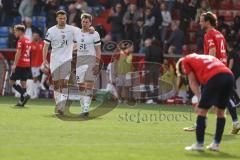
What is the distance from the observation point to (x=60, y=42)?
703 inches

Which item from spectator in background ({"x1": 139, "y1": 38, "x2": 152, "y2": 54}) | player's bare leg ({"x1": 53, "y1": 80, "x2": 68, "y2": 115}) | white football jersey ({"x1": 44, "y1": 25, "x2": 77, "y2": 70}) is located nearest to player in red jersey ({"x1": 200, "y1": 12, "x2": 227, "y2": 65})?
white football jersey ({"x1": 44, "y1": 25, "x2": 77, "y2": 70})

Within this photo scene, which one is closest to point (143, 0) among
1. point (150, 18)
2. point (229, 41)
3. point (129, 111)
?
point (150, 18)

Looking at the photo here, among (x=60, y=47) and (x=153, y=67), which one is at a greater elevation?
(x=60, y=47)

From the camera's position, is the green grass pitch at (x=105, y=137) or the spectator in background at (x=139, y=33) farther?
the spectator in background at (x=139, y=33)

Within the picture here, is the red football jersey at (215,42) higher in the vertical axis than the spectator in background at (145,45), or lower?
higher

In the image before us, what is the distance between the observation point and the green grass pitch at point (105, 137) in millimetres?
11164

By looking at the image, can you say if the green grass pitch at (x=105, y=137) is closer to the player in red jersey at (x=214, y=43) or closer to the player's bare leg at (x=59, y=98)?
the player's bare leg at (x=59, y=98)

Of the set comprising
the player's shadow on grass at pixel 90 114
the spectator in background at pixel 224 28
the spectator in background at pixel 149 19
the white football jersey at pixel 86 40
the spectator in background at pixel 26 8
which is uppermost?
the spectator in background at pixel 26 8

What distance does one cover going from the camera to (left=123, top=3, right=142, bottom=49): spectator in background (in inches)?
1046

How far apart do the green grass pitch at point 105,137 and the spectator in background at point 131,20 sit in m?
7.43

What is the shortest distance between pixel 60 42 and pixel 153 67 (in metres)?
7.70

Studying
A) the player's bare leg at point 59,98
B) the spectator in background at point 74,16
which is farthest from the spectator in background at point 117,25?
the player's bare leg at point 59,98

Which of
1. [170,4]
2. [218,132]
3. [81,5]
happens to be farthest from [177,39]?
[218,132]

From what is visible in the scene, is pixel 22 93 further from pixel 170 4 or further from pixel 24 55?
pixel 170 4
